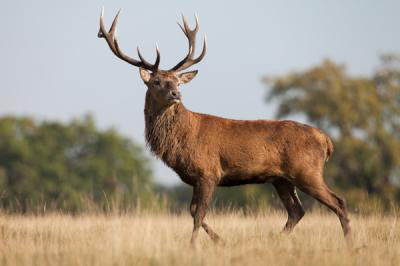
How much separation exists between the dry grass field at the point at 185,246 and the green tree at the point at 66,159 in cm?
2892

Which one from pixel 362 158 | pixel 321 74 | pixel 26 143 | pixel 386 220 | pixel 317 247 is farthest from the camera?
pixel 26 143

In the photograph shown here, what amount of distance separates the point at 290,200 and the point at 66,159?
37150mm

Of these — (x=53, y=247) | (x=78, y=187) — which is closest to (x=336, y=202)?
(x=53, y=247)

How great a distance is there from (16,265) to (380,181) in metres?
25.9

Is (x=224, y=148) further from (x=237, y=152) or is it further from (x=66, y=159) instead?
(x=66, y=159)

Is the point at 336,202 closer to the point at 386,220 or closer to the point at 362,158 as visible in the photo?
the point at 386,220

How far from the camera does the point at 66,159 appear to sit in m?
45.3

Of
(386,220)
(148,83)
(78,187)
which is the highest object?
(148,83)

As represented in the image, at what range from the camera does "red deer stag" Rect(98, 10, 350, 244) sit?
28.6 feet

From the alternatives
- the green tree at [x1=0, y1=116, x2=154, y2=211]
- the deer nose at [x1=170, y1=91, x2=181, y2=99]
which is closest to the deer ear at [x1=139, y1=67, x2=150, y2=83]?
the deer nose at [x1=170, y1=91, x2=181, y2=99]

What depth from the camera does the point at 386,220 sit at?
404 inches

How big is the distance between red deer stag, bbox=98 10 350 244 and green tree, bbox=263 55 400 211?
21239mm

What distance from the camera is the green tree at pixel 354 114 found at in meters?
30.1

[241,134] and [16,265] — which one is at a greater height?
[241,134]
